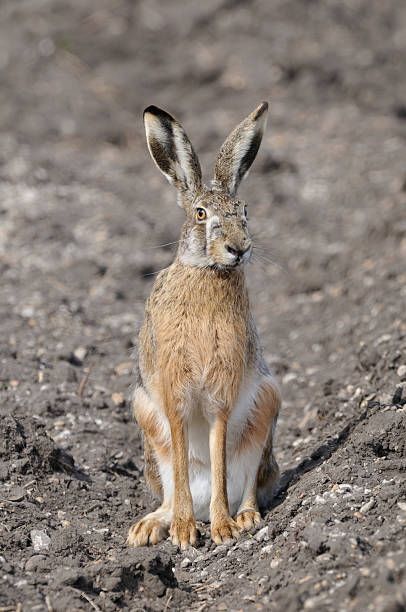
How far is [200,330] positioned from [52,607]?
6.66 feet

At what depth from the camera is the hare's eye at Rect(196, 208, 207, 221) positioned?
5434 mm

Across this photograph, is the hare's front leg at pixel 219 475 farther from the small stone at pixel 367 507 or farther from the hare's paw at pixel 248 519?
the small stone at pixel 367 507

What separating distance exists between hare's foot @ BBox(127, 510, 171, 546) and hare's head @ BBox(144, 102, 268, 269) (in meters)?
1.77

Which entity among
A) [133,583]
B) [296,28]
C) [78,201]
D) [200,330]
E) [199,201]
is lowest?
[133,583]

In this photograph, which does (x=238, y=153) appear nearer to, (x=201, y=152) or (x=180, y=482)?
(x=180, y=482)

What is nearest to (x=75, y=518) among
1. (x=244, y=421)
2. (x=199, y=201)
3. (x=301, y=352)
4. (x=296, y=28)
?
(x=244, y=421)

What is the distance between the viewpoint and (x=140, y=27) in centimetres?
1577

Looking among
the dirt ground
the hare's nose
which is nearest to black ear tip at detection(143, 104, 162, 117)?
the hare's nose

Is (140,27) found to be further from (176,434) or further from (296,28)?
(176,434)

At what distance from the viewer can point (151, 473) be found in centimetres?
599

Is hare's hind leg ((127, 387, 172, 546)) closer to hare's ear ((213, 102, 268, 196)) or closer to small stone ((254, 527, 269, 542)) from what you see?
small stone ((254, 527, 269, 542))

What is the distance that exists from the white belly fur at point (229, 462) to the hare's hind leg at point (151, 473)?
0.23 feet

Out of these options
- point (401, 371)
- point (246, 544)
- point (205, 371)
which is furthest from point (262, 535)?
point (401, 371)

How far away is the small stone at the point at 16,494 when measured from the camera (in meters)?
5.48
